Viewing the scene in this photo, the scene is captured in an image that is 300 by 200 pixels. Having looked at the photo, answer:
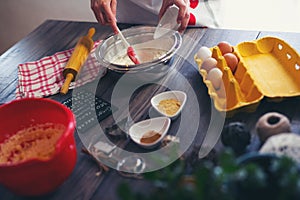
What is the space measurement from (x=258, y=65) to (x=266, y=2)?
44.2 inches

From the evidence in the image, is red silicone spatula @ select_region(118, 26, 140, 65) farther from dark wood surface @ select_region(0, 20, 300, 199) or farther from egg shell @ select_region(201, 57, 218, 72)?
egg shell @ select_region(201, 57, 218, 72)

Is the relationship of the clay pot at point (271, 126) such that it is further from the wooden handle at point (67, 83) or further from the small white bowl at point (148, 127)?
the wooden handle at point (67, 83)

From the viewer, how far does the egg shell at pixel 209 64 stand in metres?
1.05

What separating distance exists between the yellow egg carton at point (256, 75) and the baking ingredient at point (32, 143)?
0.39 metres

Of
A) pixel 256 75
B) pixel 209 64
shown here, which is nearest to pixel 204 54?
pixel 209 64

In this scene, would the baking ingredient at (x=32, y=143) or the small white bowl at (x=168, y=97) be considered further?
the small white bowl at (x=168, y=97)

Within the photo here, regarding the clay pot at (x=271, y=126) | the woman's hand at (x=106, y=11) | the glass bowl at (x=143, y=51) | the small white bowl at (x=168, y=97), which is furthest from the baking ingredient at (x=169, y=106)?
the woman's hand at (x=106, y=11)

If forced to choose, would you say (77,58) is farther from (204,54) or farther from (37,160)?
(37,160)

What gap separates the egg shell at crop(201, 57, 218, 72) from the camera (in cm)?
105

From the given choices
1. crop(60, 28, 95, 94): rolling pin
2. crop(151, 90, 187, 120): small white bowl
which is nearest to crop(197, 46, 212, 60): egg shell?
crop(151, 90, 187, 120): small white bowl

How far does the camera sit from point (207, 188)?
59 centimetres

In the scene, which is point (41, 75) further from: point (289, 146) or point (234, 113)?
point (289, 146)

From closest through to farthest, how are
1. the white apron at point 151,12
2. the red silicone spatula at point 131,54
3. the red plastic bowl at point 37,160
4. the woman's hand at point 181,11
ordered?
the red plastic bowl at point 37,160 → the red silicone spatula at point 131,54 → the woman's hand at point 181,11 → the white apron at point 151,12

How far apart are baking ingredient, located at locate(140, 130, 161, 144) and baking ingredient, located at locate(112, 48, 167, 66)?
0.31 metres
